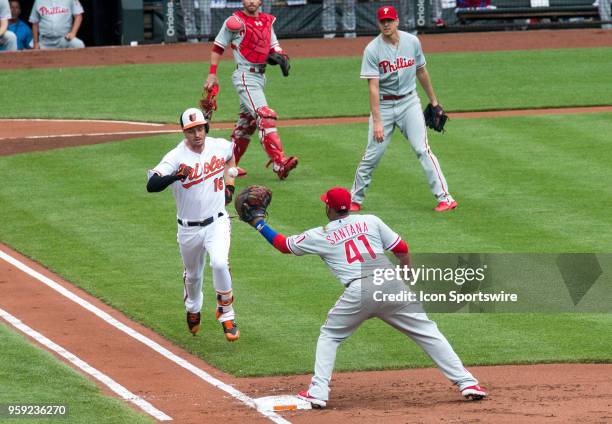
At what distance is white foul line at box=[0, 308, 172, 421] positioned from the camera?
872cm

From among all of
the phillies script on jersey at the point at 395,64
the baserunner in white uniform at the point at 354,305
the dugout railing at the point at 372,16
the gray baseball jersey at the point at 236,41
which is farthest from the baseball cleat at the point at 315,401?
the dugout railing at the point at 372,16

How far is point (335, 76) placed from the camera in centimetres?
2381

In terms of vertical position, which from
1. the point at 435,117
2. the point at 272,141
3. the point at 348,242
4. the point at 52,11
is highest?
the point at 52,11

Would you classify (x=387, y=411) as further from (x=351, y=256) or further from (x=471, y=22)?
(x=471, y=22)

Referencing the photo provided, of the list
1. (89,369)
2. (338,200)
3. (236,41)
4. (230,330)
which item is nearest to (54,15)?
(236,41)

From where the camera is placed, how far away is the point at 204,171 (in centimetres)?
1030

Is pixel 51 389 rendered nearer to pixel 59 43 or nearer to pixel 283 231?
pixel 283 231

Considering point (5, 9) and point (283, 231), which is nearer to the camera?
point (283, 231)

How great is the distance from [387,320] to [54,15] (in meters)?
15.8

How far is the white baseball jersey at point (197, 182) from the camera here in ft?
33.6

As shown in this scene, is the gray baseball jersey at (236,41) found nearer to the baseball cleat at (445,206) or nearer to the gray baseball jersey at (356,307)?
the baseball cleat at (445,206)


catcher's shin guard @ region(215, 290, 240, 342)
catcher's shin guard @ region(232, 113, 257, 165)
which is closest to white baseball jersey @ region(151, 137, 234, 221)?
catcher's shin guard @ region(215, 290, 240, 342)

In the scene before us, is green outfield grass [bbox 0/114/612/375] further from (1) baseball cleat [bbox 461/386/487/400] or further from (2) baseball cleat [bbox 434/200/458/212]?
(1) baseball cleat [bbox 461/386/487/400]

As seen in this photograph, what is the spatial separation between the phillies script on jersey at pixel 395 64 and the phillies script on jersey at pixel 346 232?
4.98 m
